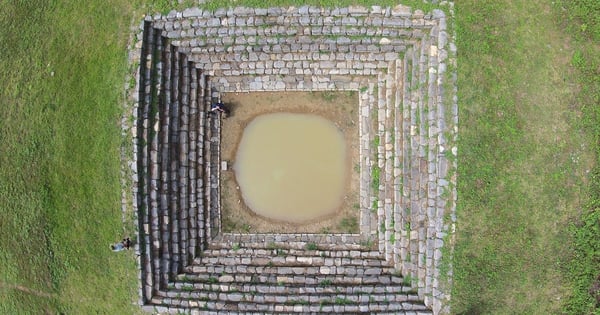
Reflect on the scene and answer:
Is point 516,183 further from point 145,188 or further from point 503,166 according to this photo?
point 145,188

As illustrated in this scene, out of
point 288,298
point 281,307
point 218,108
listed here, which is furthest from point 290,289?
point 218,108

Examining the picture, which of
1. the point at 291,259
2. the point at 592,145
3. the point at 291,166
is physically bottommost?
the point at 291,259

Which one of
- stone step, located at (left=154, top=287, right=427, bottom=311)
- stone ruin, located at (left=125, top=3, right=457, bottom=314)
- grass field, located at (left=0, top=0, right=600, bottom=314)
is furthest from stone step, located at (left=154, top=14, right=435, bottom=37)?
stone step, located at (left=154, top=287, right=427, bottom=311)

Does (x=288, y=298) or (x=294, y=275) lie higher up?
(x=294, y=275)

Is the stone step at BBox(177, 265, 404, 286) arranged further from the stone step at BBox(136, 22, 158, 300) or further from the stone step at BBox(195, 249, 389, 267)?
the stone step at BBox(136, 22, 158, 300)

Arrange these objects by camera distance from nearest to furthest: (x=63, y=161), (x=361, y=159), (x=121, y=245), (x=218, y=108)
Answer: (x=121, y=245), (x=63, y=161), (x=218, y=108), (x=361, y=159)

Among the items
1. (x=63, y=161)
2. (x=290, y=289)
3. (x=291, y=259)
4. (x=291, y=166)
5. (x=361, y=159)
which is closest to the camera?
(x=290, y=289)

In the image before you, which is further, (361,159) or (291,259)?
(361,159)
